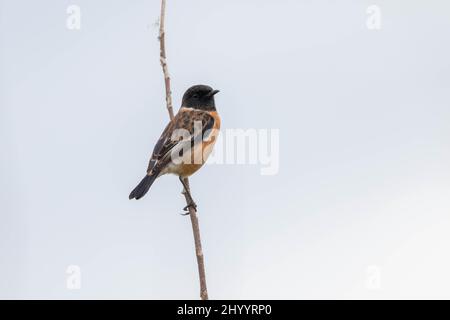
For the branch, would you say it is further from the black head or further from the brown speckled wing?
the black head

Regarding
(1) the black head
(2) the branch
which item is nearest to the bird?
(1) the black head

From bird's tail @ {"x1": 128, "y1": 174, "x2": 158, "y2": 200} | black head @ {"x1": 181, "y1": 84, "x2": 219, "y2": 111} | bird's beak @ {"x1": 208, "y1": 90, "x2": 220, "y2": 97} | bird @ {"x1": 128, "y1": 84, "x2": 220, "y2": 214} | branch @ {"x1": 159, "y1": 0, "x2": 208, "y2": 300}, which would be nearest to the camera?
branch @ {"x1": 159, "y1": 0, "x2": 208, "y2": 300}

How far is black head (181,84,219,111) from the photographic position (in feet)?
25.0

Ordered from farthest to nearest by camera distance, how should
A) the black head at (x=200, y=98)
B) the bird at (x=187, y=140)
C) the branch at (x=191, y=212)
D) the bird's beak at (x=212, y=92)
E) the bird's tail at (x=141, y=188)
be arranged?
the black head at (x=200, y=98) < the bird's beak at (x=212, y=92) < the bird at (x=187, y=140) < the bird's tail at (x=141, y=188) < the branch at (x=191, y=212)

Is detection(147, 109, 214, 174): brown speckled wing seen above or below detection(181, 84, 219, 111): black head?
below

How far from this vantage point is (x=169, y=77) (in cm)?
532

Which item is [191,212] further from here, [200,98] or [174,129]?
[200,98]

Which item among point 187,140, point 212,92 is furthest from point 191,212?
point 212,92

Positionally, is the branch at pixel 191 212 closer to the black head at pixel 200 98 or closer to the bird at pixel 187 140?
the bird at pixel 187 140

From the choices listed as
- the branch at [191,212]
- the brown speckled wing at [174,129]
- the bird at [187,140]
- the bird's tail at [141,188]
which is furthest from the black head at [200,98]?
the branch at [191,212]

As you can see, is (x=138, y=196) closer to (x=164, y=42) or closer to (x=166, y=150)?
(x=166, y=150)

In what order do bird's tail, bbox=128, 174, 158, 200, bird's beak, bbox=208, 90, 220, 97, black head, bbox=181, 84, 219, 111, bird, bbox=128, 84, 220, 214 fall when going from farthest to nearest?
black head, bbox=181, 84, 219, 111, bird's beak, bbox=208, 90, 220, 97, bird, bbox=128, 84, 220, 214, bird's tail, bbox=128, 174, 158, 200

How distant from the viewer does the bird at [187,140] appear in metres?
6.68

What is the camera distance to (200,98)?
301 inches
